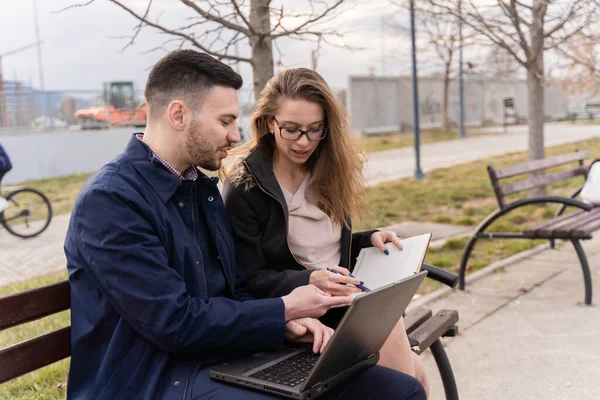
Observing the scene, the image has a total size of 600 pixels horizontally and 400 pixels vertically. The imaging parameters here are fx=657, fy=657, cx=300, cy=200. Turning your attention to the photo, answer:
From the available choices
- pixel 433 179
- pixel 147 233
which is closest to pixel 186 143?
pixel 147 233

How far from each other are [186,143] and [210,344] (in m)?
0.65

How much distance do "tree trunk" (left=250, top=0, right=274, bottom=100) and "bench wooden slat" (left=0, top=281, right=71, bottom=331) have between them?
2.35 m

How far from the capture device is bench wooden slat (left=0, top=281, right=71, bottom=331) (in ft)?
6.43

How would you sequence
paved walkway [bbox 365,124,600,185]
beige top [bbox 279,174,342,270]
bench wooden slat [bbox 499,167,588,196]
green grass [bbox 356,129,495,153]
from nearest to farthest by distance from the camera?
beige top [bbox 279,174,342,270]
bench wooden slat [bbox 499,167,588,196]
paved walkway [bbox 365,124,600,185]
green grass [bbox 356,129,495,153]

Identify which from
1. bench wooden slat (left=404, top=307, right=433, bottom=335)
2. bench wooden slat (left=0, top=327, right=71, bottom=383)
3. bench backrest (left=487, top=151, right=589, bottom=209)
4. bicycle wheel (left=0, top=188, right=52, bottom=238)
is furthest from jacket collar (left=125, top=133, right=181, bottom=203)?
bicycle wheel (left=0, top=188, right=52, bottom=238)

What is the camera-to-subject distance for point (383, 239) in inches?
107

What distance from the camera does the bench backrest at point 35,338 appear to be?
6.45 ft

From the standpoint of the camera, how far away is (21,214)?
9.06 m

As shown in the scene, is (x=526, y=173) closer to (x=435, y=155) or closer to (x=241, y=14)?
(x=241, y=14)

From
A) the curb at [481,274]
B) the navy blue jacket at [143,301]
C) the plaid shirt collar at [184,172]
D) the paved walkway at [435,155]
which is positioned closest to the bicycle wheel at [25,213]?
the paved walkway at [435,155]

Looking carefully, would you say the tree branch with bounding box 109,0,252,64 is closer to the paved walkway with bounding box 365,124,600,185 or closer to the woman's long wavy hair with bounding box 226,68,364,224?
the woman's long wavy hair with bounding box 226,68,364,224

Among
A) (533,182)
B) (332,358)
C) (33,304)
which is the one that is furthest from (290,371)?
(533,182)

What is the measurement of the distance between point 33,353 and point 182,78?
38.8 inches

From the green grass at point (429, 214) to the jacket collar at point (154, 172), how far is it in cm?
122
